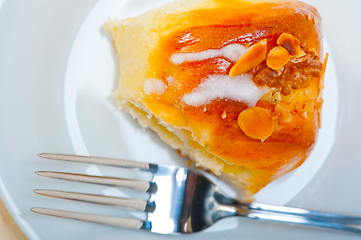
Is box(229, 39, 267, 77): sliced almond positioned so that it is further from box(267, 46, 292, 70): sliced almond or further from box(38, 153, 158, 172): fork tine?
box(38, 153, 158, 172): fork tine

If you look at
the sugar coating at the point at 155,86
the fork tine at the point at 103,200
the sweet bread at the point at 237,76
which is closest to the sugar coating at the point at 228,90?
the sweet bread at the point at 237,76

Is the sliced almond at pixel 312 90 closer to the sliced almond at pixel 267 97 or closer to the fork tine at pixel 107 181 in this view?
the sliced almond at pixel 267 97

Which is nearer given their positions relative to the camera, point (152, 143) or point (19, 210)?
point (19, 210)

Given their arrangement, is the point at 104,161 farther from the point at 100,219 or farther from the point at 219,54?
the point at 219,54

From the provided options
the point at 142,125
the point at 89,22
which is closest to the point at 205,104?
the point at 142,125

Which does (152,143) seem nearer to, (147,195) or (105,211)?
(147,195)

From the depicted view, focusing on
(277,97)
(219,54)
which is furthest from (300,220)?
(219,54)

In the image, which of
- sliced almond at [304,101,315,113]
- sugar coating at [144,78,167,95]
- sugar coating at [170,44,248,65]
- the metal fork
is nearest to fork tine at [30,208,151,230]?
the metal fork
